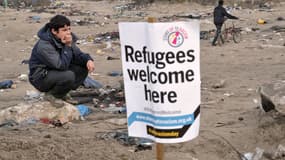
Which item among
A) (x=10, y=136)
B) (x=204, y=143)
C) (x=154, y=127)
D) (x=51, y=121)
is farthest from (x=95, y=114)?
(x=154, y=127)

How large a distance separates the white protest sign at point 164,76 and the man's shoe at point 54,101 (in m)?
2.63

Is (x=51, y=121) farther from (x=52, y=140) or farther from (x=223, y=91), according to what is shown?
(x=223, y=91)

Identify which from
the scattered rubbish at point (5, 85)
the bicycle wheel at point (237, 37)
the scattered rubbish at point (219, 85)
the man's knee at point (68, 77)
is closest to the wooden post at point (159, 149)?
the man's knee at point (68, 77)

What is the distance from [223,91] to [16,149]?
135 inches

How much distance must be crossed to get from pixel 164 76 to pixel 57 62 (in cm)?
273

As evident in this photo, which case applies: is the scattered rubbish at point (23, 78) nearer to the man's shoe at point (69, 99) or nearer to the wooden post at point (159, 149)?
the man's shoe at point (69, 99)

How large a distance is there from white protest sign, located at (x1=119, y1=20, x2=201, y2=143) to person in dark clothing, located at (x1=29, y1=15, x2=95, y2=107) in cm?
243

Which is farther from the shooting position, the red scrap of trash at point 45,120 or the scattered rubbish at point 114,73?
the scattered rubbish at point 114,73

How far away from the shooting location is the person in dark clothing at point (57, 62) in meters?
6.09

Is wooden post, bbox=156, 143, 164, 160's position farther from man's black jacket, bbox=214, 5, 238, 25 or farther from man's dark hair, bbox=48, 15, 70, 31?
man's black jacket, bbox=214, 5, 238, 25

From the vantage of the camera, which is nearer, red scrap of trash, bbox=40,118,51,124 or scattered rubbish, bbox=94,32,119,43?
red scrap of trash, bbox=40,118,51,124

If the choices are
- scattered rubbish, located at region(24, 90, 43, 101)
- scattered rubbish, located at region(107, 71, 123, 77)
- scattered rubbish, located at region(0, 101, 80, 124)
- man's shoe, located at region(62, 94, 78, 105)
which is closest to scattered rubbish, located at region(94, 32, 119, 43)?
scattered rubbish, located at region(107, 71, 123, 77)

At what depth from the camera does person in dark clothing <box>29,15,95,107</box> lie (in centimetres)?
609

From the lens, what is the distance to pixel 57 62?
6152 mm
